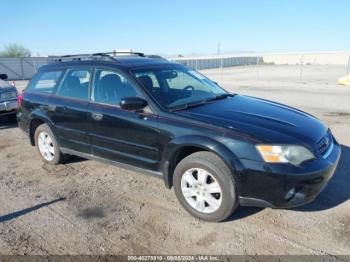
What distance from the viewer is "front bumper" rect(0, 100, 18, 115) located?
878 centimetres

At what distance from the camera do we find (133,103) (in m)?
4.10

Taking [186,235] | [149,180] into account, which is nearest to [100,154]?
[149,180]

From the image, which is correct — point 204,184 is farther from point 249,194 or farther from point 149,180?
point 149,180

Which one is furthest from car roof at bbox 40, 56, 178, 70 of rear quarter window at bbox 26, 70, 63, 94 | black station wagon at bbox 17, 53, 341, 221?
rear quarter window at bbox 26, 70, 63, 94

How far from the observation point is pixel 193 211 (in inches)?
153

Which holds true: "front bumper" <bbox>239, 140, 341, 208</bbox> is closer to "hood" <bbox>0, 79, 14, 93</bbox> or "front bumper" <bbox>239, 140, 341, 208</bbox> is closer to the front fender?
the front fender

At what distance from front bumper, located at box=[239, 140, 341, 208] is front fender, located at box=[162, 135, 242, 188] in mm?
126

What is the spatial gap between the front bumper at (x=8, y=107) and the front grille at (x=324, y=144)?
7.68 m

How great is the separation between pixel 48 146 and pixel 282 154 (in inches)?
157

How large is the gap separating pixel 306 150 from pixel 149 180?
A: 7.73 ft

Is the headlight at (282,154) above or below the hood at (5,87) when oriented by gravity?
below

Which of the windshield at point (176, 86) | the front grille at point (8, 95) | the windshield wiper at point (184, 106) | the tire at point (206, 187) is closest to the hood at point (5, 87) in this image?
the front grille at point (8, 95)

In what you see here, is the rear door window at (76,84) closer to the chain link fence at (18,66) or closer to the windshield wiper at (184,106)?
the windshield wiper at (184,106)

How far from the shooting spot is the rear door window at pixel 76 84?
16.4 feet
